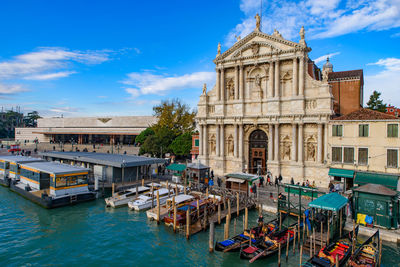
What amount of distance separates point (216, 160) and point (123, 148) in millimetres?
30855

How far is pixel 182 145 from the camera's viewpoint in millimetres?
45250

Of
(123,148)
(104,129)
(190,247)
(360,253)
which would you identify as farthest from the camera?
(104,129)

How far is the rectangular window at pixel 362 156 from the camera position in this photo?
79.6 feet

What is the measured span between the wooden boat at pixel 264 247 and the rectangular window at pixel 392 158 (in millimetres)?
13604

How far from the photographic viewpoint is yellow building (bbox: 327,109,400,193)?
74.6 ft

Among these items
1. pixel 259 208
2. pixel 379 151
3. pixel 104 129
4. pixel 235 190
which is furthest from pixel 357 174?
pixel 104 129

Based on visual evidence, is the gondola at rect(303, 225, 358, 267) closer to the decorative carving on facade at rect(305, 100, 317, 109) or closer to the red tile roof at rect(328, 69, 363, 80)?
the decorative carving on facade at rect(305, 100, 317, 109)

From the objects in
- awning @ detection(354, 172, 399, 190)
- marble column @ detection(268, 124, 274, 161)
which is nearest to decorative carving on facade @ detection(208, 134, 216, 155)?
marble column @ detection(268, 124, 274, 161)

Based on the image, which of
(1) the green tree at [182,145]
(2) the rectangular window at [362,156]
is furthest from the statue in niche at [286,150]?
(1) the green tree at [182,145]

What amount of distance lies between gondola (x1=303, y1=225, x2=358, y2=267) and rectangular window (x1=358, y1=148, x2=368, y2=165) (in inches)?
461

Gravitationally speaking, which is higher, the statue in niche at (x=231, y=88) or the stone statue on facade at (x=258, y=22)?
the stone statue on facade at (x=258, y=22)

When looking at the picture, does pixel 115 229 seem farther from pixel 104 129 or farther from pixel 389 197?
pixel 104 129

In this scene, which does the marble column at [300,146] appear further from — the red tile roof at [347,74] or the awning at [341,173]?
the red tile roof at [347,74]

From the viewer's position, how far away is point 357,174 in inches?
923
